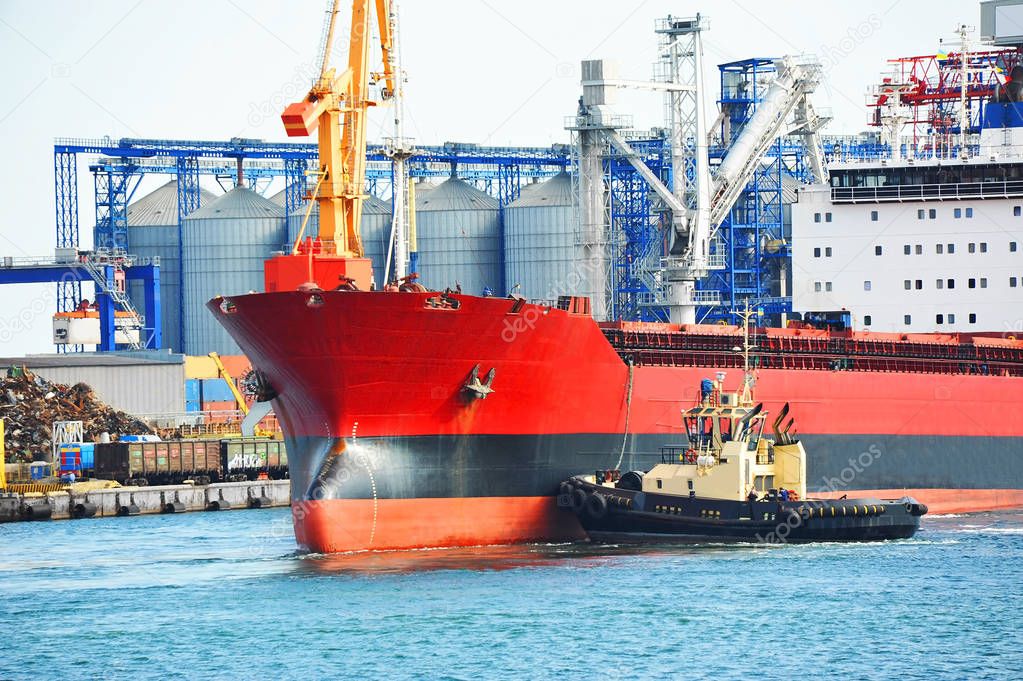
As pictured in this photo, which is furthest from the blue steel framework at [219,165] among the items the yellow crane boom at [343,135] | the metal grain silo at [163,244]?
the yellow crane boom at [343,135]

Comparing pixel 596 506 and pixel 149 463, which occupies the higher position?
pixel 149 463

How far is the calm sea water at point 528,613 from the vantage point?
23266mm

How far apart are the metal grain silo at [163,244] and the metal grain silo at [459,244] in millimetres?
11461

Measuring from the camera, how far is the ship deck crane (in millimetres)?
33438

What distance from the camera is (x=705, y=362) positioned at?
37094 millimetres

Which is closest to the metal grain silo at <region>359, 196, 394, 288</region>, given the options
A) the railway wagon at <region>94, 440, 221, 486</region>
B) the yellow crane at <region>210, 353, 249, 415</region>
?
the yellow crane at <region>210, 353, 249, 415</region>

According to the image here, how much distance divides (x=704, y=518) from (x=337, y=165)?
10.5 meters

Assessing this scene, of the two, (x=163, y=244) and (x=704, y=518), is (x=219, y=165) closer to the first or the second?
(x=163, y=244)

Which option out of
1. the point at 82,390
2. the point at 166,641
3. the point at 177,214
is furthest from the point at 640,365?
the point at 177,214

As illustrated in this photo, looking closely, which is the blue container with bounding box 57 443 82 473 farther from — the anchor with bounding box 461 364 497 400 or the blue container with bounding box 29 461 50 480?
the anchor with bounding box 461 364 497 400

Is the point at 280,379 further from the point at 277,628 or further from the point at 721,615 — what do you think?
the point at 721,615

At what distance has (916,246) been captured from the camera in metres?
44.2

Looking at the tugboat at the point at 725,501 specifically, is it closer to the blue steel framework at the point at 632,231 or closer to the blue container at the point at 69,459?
the blue container at the point at 69,459

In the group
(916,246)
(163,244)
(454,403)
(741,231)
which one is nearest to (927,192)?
(916,246)
